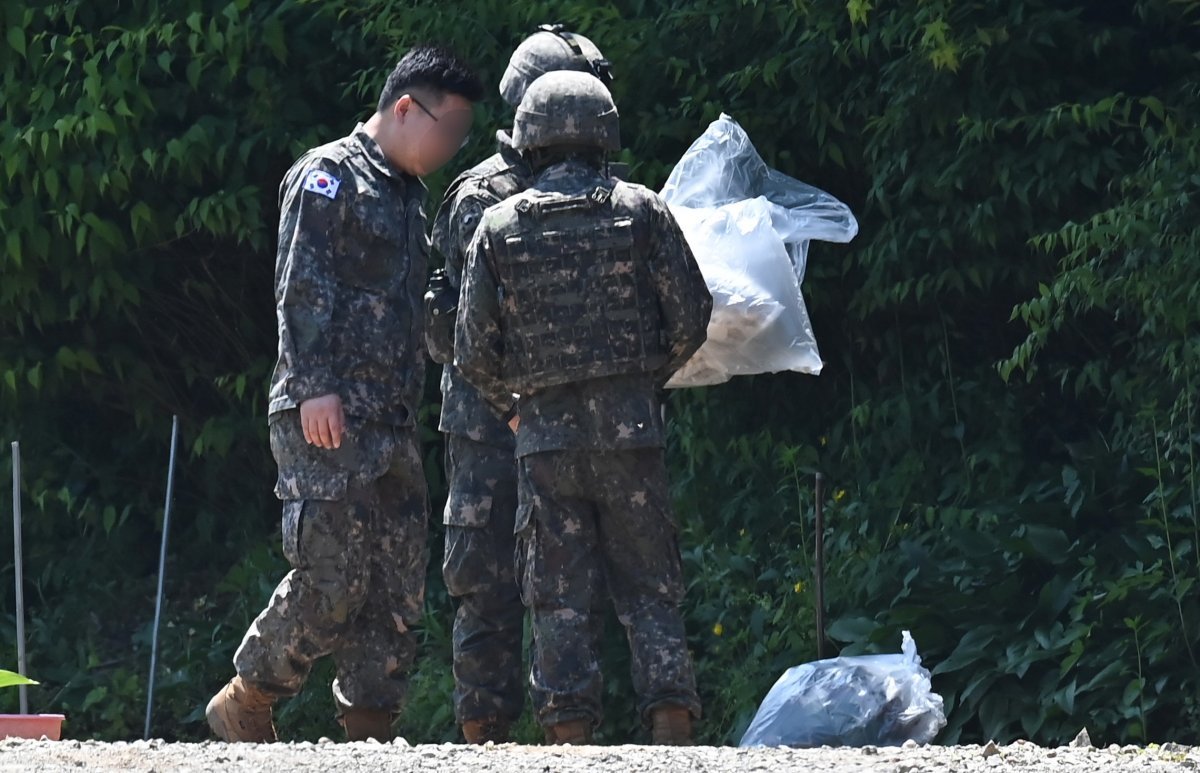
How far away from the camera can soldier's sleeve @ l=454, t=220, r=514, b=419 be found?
5168 millimetres

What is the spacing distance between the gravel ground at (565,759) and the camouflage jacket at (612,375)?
2.89ft

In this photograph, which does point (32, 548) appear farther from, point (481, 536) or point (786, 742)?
point (786, 742)

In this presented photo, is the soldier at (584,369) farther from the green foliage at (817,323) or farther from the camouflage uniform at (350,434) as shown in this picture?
the green foliage at (817,323)

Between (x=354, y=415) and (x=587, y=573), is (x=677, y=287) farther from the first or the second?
(x=354, y=415)

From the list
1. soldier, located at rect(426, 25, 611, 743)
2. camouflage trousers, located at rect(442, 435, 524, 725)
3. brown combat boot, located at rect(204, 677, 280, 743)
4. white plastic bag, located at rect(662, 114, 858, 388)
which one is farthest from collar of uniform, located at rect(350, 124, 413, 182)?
brown combat boot, located at rect(204, 677, 280, 743)

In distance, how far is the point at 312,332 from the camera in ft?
16.8

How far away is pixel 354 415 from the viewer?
5.17 m

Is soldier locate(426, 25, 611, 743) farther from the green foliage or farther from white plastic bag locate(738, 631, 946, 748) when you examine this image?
the green foliage

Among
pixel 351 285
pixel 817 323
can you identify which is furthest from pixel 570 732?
pixel 817 323

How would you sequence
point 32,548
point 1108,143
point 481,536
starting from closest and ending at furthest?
point 481,536
point 1108,143
point 32,548

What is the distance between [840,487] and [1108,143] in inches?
60.0

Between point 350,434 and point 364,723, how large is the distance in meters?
0.74

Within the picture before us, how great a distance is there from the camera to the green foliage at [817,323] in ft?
20.7

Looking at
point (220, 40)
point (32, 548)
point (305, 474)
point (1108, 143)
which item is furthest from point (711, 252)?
point (32, 548)
